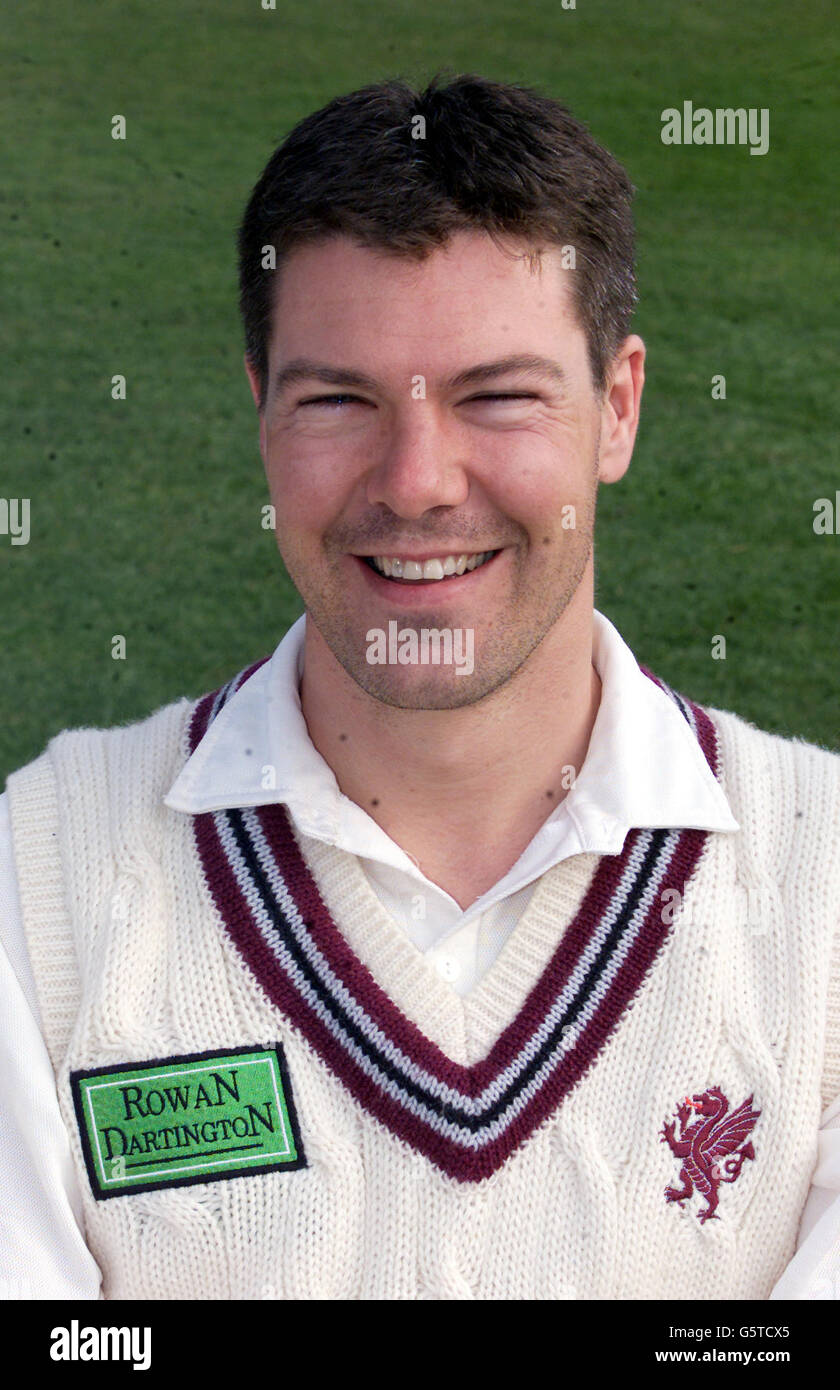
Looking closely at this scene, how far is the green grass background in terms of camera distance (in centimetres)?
381

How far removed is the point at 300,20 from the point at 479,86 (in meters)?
4.09

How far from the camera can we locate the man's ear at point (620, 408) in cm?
Result: 182

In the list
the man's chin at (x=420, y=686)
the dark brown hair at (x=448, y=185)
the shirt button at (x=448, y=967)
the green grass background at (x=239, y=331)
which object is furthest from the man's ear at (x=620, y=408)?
the green grass background at (x=239, y=331)

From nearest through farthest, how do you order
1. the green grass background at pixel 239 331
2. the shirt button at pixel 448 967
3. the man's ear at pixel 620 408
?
1. the shirt button at pixel 448 967
2. the man's ear at pixel 620 408
3. the green grass background at pixel 239 331

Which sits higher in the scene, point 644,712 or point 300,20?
point 300,20

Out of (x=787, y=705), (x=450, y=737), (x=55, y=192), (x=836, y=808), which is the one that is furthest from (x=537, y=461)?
(x=55, y=192)

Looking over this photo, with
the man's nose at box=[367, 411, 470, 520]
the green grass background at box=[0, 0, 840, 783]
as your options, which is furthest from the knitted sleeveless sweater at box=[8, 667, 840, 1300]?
the green grass background at box=[0, 0, 840, 783]

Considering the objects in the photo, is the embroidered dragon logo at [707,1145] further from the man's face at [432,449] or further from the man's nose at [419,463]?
the man's nose at [419,463]

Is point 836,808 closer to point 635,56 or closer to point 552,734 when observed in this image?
point 552,734

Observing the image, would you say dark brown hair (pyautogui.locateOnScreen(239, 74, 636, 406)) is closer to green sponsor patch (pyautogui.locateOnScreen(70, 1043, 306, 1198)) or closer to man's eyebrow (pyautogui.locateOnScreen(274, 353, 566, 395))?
man's eyebrow (pyautogui.locateOnScreen(274, 353, 566, 395))

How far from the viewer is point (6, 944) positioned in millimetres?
1691

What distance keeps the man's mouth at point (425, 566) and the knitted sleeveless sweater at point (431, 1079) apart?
A: 0.33 metres

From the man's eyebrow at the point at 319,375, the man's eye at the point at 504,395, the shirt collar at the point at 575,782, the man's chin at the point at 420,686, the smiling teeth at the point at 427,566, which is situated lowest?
the shirt collar at the point at 575,782

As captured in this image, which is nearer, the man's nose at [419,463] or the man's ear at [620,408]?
the man's nose at [419,463]
